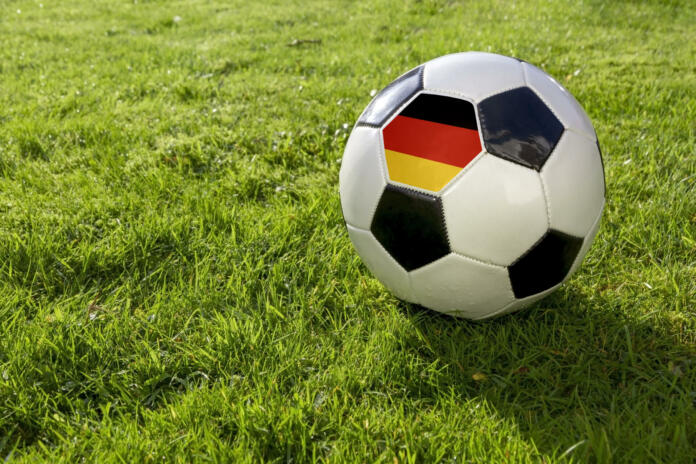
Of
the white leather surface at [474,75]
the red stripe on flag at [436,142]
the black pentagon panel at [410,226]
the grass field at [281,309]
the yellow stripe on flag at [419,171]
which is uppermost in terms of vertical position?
the white leather surface at [474,75]

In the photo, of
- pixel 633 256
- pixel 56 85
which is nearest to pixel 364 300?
pixel 633 256

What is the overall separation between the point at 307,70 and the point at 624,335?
485 cm

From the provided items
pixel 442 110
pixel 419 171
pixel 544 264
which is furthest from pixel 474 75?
pixel 544 264

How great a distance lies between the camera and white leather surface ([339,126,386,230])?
243 centimetres

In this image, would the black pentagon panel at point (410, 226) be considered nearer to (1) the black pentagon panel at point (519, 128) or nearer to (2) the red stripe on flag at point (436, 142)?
(2) the red stripe on flag at point (436, 142)

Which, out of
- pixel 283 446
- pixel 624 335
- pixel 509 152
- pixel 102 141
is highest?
pixel 509 152

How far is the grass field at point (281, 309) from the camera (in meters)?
2.19

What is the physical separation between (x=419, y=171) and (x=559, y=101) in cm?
82

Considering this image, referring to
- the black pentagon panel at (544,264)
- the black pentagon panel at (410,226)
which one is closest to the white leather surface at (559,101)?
the black pentagon panel at (544,264)

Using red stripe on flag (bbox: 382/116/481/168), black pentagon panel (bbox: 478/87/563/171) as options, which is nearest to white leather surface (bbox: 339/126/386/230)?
red stripe on flag (bbox: 382/116/481/168)

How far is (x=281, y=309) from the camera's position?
2838 mm

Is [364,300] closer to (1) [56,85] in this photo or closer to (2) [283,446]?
(2) [283,446]

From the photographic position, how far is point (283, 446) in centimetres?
214

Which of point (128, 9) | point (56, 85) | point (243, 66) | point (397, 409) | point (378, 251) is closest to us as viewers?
point (397, 409)
